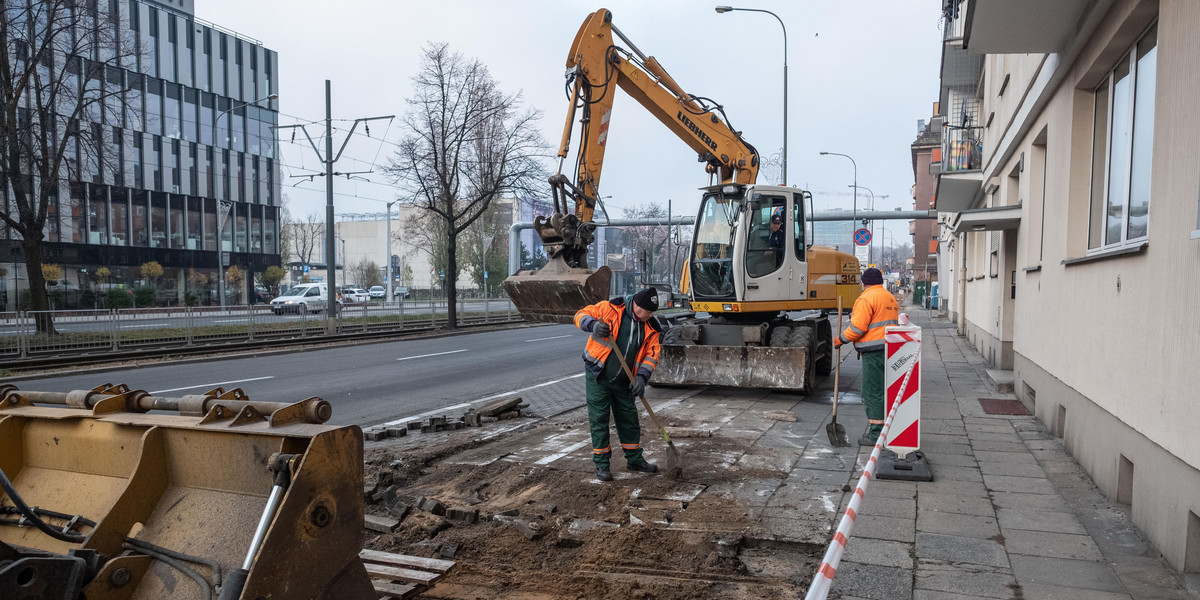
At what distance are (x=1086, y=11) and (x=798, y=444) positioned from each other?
4595mm

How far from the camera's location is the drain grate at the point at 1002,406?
9.13m

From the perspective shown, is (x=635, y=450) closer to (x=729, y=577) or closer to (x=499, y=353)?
(x=729, y=577)

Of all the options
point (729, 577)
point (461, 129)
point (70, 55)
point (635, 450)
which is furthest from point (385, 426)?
point (461, 129)

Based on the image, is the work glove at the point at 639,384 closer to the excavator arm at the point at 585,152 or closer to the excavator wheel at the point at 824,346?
the excavator arm at the point at 585,152

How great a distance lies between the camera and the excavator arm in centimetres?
868

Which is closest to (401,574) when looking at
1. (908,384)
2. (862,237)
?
(908,384)

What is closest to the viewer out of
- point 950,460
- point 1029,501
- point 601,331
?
point 1029,501

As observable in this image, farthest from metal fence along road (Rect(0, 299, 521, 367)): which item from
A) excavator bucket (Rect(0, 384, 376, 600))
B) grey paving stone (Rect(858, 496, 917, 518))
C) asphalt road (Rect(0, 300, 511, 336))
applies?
grey paving stone (Rect(858, 496, 917, 518))

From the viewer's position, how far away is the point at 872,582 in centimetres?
409

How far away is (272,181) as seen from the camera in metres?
52.3

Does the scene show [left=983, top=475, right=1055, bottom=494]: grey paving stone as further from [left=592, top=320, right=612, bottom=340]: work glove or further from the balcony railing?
the balcony railing

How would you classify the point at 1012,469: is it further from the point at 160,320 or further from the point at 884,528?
the point at 160,320

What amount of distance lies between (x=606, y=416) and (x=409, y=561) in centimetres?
246

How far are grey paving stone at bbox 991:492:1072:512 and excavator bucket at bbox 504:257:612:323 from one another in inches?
170
